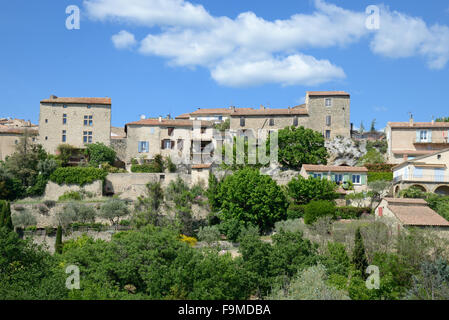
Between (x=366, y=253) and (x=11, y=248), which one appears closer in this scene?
(x=11, y=248)

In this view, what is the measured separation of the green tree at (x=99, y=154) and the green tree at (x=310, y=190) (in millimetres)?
20152

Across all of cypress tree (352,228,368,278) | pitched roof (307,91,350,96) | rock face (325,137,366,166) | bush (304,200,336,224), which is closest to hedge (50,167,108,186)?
bush (304,200,336,224)

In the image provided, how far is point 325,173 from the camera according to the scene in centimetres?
4697

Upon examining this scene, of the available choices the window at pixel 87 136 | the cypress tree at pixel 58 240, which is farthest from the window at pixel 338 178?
the window at pixel 87 136

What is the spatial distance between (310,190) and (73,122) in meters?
27.6

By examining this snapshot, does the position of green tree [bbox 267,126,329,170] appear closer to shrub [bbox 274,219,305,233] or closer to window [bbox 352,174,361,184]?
window [bbox 352,174,361,184]

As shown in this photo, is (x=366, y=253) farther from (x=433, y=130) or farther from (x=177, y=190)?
(x=433, y=130)

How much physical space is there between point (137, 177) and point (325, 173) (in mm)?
17319

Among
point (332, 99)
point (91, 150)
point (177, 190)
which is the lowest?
point (177, 190)

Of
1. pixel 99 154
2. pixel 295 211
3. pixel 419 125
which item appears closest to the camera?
pixel 295 211

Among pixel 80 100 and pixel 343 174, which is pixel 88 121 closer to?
pixel 80 100

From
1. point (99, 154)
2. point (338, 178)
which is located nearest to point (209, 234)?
point (338, 178)

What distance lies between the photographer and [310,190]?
43938 mm
